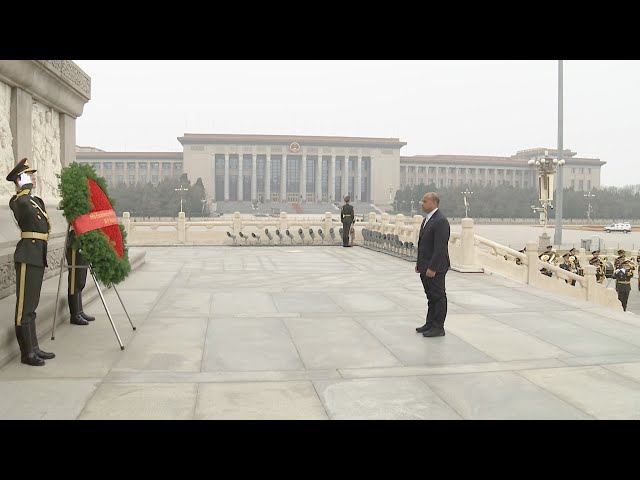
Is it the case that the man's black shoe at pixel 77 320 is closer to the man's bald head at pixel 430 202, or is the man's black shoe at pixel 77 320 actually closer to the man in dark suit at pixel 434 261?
the man in dark suit at pixel 434 261

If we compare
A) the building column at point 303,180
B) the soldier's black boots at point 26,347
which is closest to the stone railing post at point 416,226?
the soldier's black boots at point 26,347

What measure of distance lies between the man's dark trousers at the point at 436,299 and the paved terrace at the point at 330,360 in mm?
229

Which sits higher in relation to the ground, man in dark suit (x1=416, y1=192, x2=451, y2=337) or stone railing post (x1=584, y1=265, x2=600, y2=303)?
man in dark suit (x1=416, y1=192, x2=451, y2=337)

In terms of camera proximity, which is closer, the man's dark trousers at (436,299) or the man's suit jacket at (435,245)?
the man's suit jacket at (435,245)

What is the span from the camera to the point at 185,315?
7336 millimetres

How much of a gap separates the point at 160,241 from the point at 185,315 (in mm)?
15097

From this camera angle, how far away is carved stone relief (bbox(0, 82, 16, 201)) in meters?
6.85

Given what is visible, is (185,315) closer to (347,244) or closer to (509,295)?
(509,295)

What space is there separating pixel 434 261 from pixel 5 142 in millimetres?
5302

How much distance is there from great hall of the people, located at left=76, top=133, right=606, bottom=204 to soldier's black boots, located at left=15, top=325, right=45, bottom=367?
3767 inches

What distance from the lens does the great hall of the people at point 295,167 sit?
3900 inches

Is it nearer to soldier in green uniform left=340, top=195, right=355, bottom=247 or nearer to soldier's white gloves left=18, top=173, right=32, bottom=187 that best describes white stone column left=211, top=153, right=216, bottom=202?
soldier in green uniform left=340, top=195, right=355, bottom=247

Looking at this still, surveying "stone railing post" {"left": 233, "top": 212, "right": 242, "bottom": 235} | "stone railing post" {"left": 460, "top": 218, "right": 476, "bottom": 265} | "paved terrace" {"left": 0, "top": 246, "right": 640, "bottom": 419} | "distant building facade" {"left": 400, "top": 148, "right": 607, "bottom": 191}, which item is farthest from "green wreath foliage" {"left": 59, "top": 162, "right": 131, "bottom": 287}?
"distant building facade" {"left": 400, "top": 148, "right": 607, "bottom": 191}
